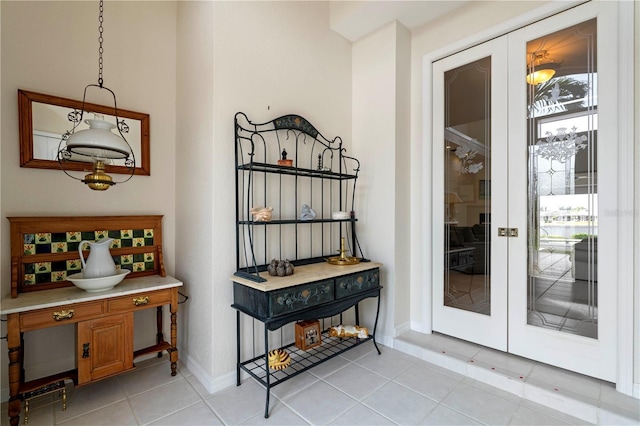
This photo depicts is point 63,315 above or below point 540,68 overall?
below

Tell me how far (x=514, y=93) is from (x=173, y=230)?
10.6 feet

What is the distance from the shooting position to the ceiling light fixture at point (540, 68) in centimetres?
230

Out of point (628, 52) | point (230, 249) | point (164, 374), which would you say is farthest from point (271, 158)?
point (628, 52)

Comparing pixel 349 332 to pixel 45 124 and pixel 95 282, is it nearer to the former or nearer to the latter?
pixel 95 282

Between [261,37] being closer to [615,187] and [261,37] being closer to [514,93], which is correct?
[514,93]

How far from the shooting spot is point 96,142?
71.8 inches

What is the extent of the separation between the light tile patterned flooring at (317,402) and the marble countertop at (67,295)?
2.40 feet

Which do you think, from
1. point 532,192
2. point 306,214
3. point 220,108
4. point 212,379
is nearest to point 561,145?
point 532,192

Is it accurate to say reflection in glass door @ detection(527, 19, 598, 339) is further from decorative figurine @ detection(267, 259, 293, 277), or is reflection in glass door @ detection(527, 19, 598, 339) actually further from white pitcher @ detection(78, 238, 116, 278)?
white pitcher @ detection(78, 238, 116, 278)

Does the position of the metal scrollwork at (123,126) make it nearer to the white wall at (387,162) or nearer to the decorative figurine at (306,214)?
the decorative figurine at (306,214)

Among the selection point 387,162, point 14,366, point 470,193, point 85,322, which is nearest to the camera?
point 14,366

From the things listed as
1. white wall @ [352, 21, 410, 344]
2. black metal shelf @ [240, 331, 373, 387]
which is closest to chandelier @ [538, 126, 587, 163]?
white wall @ [352, 21, 410, 344]

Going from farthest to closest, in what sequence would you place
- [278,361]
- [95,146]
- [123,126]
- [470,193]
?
[470,193] < [123,126] < [278,361] < [95,146]

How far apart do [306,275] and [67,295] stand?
1614mm
